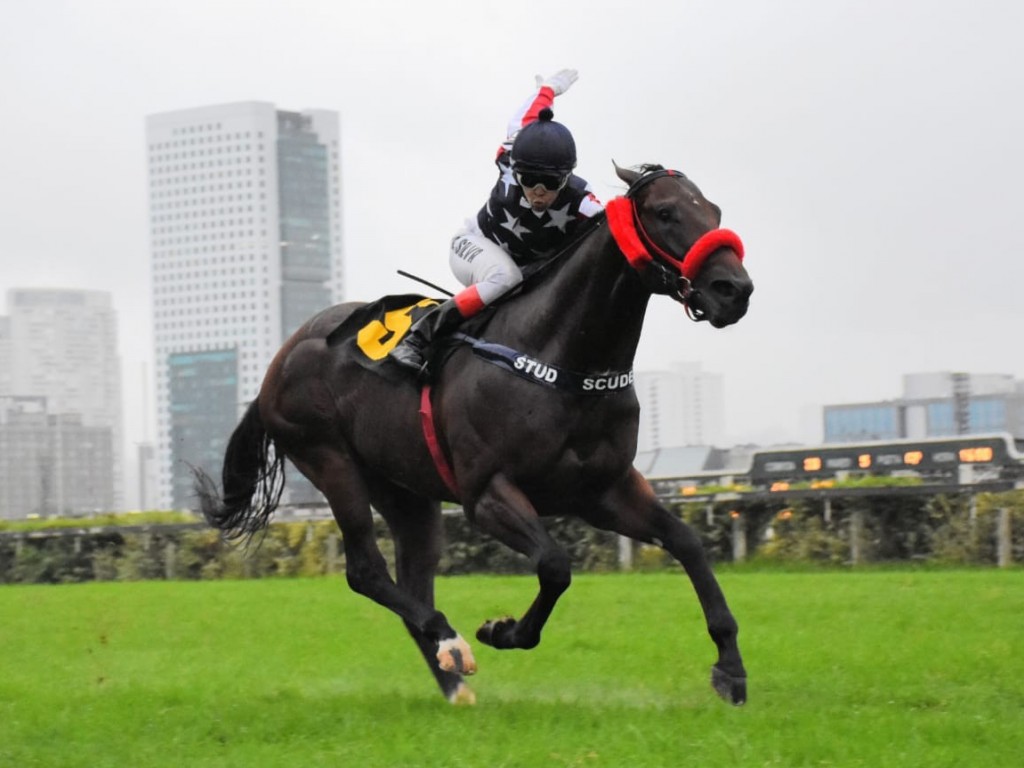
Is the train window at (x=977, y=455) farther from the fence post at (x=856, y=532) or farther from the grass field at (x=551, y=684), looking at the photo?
the grass field at (x=551, y=684)

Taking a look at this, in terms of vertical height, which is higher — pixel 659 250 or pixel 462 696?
pixel 659 250

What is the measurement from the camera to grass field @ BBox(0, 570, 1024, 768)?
584cm

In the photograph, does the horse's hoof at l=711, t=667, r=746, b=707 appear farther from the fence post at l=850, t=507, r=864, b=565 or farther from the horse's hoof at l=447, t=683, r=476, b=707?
the fence post at l=850, t=507, r=864, b=565

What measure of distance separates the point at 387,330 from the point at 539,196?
4.43ft

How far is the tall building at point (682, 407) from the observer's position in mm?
122125

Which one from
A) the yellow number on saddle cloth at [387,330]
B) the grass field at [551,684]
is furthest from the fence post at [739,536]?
the yellow number on saddle cloth at [387,330]

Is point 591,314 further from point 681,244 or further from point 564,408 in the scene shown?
point 681,244

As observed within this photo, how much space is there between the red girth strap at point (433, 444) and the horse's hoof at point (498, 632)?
28.2 inches

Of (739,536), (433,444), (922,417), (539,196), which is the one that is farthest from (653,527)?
(922,417)

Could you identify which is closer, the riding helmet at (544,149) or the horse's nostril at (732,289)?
the horse's nostril at (732,289)

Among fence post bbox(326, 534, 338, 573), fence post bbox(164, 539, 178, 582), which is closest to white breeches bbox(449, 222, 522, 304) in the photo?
fence post bbox(326, 534, 338, 573)

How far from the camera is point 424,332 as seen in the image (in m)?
7.27

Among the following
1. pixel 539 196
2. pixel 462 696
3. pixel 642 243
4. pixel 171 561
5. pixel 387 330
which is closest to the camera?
pixel 642 243

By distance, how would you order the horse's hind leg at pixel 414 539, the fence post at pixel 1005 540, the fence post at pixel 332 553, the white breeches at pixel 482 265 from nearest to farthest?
1. the white breeches at pixel 482 265
2. the horse's hind leg at pixel 414 539
3. the fence post at pixel 1005 540
4. the fence post at pixel 332 553
